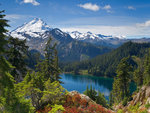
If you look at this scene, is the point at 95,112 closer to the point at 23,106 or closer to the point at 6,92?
the point at 23,106

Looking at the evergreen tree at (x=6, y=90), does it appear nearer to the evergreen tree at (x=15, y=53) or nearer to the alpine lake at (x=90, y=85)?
the evergreen tree at (x=15, y=53)

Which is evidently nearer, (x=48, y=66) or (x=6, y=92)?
(x=6, y=92)

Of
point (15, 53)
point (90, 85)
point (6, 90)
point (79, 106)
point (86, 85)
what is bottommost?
point (86, 85)

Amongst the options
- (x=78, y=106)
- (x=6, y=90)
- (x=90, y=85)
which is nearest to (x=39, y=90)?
(x=6, y=90)

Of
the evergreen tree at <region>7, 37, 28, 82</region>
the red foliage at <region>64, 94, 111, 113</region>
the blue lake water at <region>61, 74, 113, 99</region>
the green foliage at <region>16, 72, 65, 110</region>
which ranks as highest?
the evergreen tree at <region>7, 37, 28, 82</region>

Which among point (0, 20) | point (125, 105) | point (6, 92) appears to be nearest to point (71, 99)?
point (6, 92)

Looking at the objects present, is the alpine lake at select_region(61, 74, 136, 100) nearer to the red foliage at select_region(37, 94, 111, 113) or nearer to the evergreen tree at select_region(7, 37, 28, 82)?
the red foliage at select_region(37, 94, 111, 113)

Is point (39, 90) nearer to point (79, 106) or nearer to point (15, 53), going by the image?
point (79, 106)

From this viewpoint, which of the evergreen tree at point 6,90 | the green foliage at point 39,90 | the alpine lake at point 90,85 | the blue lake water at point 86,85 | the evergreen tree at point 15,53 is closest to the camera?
the evergreen tree at point 6,90

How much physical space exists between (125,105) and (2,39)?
45.9 metres

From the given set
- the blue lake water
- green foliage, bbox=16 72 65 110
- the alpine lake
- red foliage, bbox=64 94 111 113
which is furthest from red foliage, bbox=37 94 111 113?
the blue lake water

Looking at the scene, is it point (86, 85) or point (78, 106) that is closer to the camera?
point (78, 106)

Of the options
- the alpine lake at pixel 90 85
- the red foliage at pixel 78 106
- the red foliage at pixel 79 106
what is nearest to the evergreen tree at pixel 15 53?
the red foliage at pixel 78 106

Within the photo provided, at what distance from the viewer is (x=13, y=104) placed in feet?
39.2
